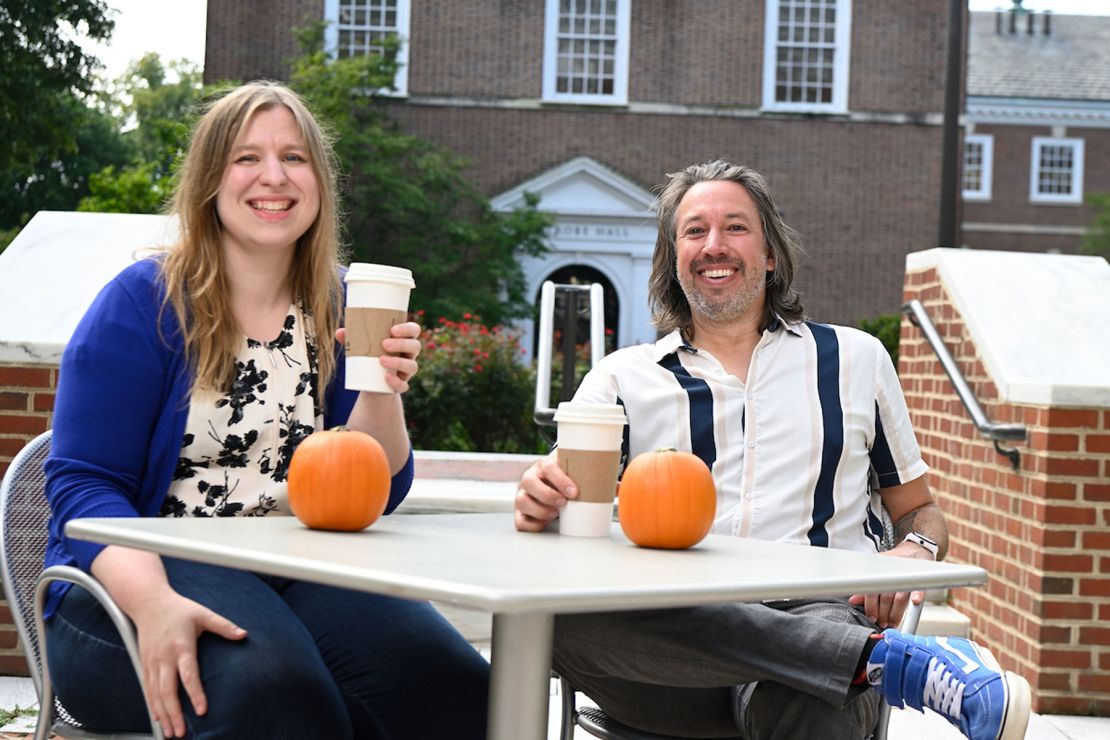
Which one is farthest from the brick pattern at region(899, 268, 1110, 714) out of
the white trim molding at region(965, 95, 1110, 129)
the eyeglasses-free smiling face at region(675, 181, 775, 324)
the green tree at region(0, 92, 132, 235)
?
the green tree at region(0, 92, 132, 235)

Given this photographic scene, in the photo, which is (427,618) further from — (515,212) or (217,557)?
(515,212)

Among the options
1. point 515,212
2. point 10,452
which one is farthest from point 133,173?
point 10,452

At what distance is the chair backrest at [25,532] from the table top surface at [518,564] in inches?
17.5

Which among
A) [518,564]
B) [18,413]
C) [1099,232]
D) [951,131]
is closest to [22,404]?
[18,413]

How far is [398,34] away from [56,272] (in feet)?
56.0

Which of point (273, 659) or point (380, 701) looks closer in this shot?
point (273, 659)

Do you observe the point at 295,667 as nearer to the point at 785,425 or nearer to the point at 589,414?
the point at 589,414

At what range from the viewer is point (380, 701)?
92.4 inches

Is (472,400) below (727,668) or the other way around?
below

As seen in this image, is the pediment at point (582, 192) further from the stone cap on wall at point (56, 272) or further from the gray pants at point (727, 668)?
the gray pants at point (727, 668)

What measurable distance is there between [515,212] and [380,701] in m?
18.7

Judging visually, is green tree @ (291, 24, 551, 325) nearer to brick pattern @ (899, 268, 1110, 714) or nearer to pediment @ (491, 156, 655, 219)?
pediment @ (491, 156, 655, 219)

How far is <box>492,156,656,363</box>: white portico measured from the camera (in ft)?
70.1

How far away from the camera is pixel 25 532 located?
2.45 m
